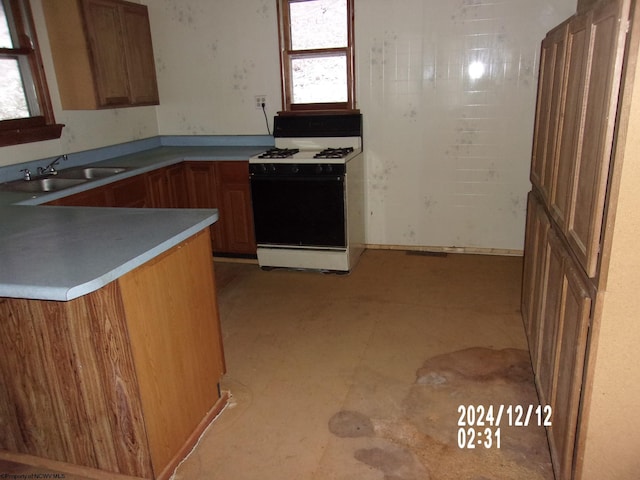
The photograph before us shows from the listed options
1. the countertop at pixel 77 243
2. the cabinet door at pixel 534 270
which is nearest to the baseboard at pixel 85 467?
the countertop at pixel 77 243

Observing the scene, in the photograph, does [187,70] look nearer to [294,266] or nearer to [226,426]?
[294,266]

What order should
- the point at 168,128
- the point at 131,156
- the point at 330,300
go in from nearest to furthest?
the point at 330,300, the point at 131,156, the point at 168,128

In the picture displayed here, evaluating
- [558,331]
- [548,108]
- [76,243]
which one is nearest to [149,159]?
[76,243]

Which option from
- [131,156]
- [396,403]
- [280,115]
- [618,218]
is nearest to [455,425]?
[396,403]

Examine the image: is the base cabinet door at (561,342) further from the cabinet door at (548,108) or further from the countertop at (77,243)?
the countertop at (77,243)

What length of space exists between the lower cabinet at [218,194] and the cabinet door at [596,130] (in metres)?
2.74

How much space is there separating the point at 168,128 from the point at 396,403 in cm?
348

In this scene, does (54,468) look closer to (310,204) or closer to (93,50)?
(310,204)

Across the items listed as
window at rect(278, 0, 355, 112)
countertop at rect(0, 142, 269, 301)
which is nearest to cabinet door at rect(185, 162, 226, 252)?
window at rect(278, 0, 355, 112)

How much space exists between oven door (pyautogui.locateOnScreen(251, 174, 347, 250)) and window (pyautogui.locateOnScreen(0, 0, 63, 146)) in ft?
5.04

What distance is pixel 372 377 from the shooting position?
2441mm

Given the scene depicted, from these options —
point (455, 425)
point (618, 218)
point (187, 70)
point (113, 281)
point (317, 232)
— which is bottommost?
point (455, 425)

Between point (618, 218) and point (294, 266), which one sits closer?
point (618, 218)

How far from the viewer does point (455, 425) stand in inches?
82.0
